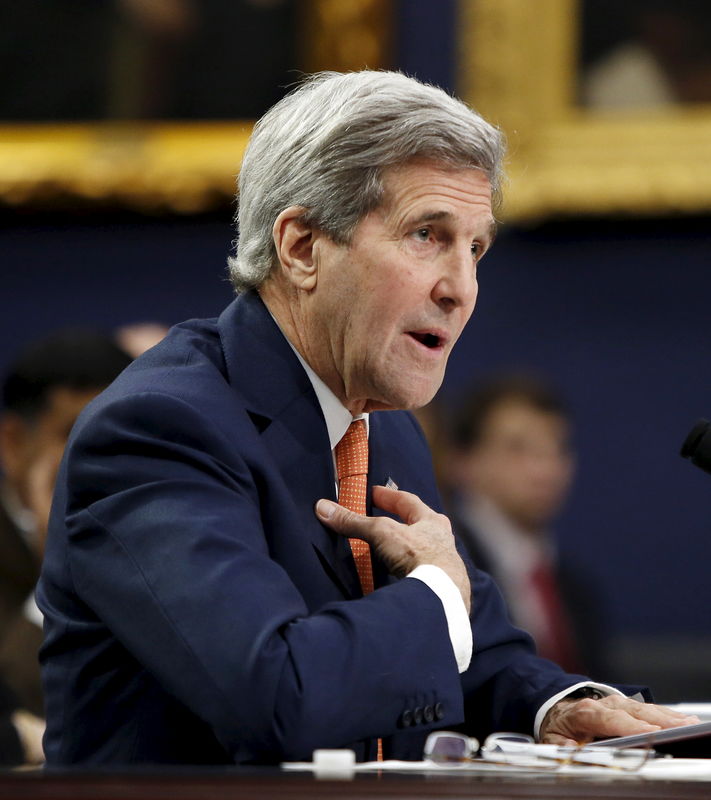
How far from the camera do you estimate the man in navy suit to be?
175 centimetres

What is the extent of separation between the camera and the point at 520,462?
4844 mm

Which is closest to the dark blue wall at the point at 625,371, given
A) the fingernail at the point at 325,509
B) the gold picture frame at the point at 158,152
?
the gold picture frame at the point at 158,152

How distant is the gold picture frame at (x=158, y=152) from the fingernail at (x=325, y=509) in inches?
129

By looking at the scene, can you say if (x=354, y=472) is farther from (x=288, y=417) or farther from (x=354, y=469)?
(x=288, y=417)

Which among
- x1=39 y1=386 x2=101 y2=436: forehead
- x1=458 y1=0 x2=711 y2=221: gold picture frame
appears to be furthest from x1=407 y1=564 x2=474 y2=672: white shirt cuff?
x1=458 y1=0 x2=711 y2=221: gold picture frame

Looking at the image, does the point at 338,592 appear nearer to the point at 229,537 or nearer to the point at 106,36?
the point at 229,537

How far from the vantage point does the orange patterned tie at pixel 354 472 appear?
215 centimetres

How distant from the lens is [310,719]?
171 cm

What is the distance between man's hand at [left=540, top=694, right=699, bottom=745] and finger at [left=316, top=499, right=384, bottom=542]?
1.36 ft

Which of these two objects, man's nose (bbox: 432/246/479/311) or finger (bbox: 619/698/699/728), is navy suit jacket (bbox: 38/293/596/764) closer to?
finger (bbox: 619/698/699/728)

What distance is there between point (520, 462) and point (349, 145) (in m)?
2.87

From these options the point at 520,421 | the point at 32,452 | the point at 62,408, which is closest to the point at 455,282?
the point at 62,408

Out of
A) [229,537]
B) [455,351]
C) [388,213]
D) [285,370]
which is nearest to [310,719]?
[229,537]

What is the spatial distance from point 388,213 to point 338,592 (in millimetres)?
545
